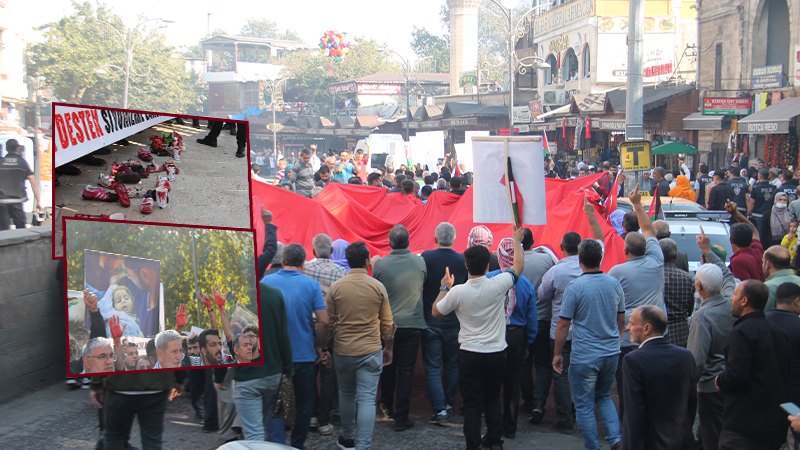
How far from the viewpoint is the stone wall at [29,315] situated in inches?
250

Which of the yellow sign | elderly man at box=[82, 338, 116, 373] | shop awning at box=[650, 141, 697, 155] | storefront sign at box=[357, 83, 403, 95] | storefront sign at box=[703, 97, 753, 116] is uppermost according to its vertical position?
storefront sign at box=[357, 83, 403, 95]

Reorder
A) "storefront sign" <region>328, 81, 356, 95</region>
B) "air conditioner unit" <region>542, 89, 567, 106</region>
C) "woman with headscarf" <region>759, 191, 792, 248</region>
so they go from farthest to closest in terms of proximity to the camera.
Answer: "storefront sign" <region>328, 81, 356, 95</region> < "air conditioner unit" <region>542, 89, 567, 106</region> < "woman with headscarf" <region>759, 191, 792, 248</region>

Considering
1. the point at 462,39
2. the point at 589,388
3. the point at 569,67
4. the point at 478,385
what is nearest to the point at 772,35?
the point at 569,67

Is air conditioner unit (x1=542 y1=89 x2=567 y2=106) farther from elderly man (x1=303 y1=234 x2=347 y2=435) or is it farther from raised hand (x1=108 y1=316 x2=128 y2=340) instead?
raised hand (x1=108 y1=316 x2=128 y2=340)

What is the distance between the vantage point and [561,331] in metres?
5.16

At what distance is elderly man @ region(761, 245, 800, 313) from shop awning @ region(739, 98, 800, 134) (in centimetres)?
1328

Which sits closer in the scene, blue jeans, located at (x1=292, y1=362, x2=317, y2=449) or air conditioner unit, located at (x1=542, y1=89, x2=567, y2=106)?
blue jeans, located at (x1=292, y1=362, x2=317, y2=449)

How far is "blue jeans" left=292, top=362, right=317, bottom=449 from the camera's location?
5191 mm

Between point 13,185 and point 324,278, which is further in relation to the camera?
point 13,185

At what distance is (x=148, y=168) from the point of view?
350 cm

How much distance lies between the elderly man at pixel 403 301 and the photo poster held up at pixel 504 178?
71 centimetres

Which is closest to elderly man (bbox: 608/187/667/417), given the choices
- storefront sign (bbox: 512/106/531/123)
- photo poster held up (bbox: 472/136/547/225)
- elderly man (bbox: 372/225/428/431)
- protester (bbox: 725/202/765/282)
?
photo poster held up (bbox: 472/136/547/225)

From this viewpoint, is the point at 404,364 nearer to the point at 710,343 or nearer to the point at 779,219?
the point at 710,343

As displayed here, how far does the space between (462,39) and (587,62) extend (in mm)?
24061
